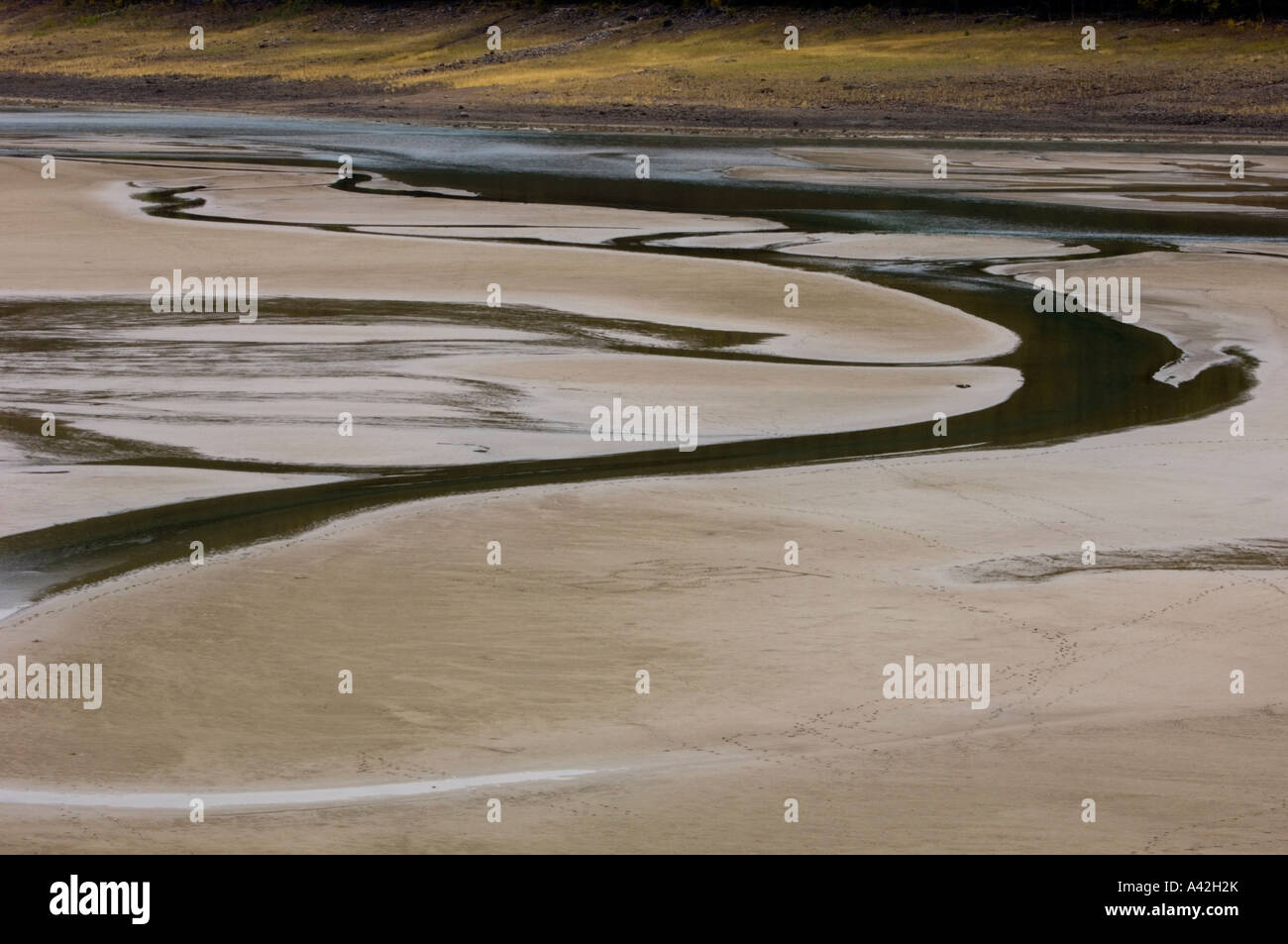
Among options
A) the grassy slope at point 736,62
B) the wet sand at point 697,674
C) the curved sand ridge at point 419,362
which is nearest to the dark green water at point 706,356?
the curved sand ridge at point 419,362

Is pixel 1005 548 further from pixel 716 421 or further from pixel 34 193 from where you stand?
pixel 34 193

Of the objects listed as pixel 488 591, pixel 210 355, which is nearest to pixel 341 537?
pixel 488 591

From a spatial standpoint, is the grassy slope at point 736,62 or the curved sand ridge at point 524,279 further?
the grassy slope at point 736,62

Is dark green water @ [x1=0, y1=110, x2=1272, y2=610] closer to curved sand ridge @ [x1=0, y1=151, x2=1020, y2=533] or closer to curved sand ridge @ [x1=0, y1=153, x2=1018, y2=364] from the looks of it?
curved sand ridge @ [x1=0, y1=151, x2=1020, y2=533]

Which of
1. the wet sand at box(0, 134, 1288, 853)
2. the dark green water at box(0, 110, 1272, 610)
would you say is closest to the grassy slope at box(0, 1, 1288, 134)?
the dark green water at box(0, 110, 1272, 610)

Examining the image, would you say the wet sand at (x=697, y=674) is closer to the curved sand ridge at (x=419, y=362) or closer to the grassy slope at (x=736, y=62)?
the curved sand ridge at (x=419, y=362)

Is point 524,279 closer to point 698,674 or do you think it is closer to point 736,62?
point 698,674

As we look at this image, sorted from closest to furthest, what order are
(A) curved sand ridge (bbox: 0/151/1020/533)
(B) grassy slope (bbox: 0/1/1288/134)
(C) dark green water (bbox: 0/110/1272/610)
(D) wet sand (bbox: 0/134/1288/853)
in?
1. (D) wet sand (bbox: 0/134/1288/853)
2. (C) dark green water (bbox: 0/110/1272/610)
3. (A) curved sand ridge (bbox: 0/151/1020/533)
4. (B) grassy slope (bbox: 0/1/1288/134)

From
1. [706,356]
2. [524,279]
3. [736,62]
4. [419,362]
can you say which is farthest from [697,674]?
[736,62]
